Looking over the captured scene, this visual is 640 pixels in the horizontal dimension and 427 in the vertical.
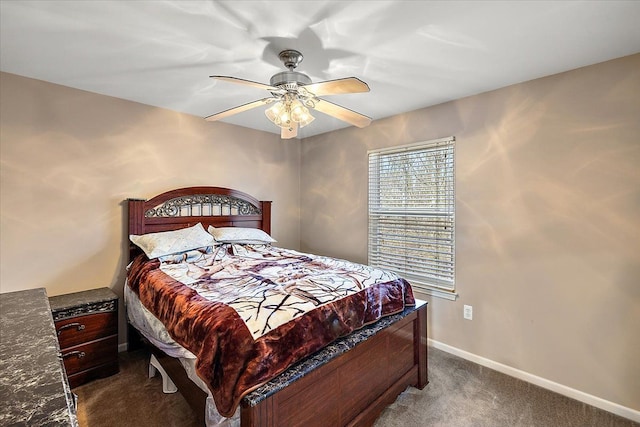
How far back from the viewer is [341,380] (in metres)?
1.67

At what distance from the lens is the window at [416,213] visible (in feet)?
9.53

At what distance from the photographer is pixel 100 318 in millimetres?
2391

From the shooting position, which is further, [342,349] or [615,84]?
[615,84]

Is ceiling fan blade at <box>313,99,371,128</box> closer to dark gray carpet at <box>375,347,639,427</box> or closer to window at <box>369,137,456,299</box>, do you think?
window at <box>369,137,456,299</box>

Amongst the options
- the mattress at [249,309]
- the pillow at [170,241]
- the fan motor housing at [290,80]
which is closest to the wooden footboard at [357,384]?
the mattress at [249,309]

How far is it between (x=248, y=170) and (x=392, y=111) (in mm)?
1984

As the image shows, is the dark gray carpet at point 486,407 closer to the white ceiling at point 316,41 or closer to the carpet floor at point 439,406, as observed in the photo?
the carpet floor at point 439,406

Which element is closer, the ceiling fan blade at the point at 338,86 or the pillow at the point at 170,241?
the ceiling fan blade at the point at 338,86

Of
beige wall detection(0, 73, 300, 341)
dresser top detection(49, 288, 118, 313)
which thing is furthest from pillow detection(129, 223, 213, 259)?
dresser top detection(49, 288, 118, 313)

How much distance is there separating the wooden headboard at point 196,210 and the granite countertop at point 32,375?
1471mm

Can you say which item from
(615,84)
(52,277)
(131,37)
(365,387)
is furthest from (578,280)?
(52,277)

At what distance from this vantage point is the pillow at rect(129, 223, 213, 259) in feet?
8.70

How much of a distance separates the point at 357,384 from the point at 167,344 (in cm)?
123

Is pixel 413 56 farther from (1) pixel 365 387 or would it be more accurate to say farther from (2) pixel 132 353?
(2) pixel 132 353
